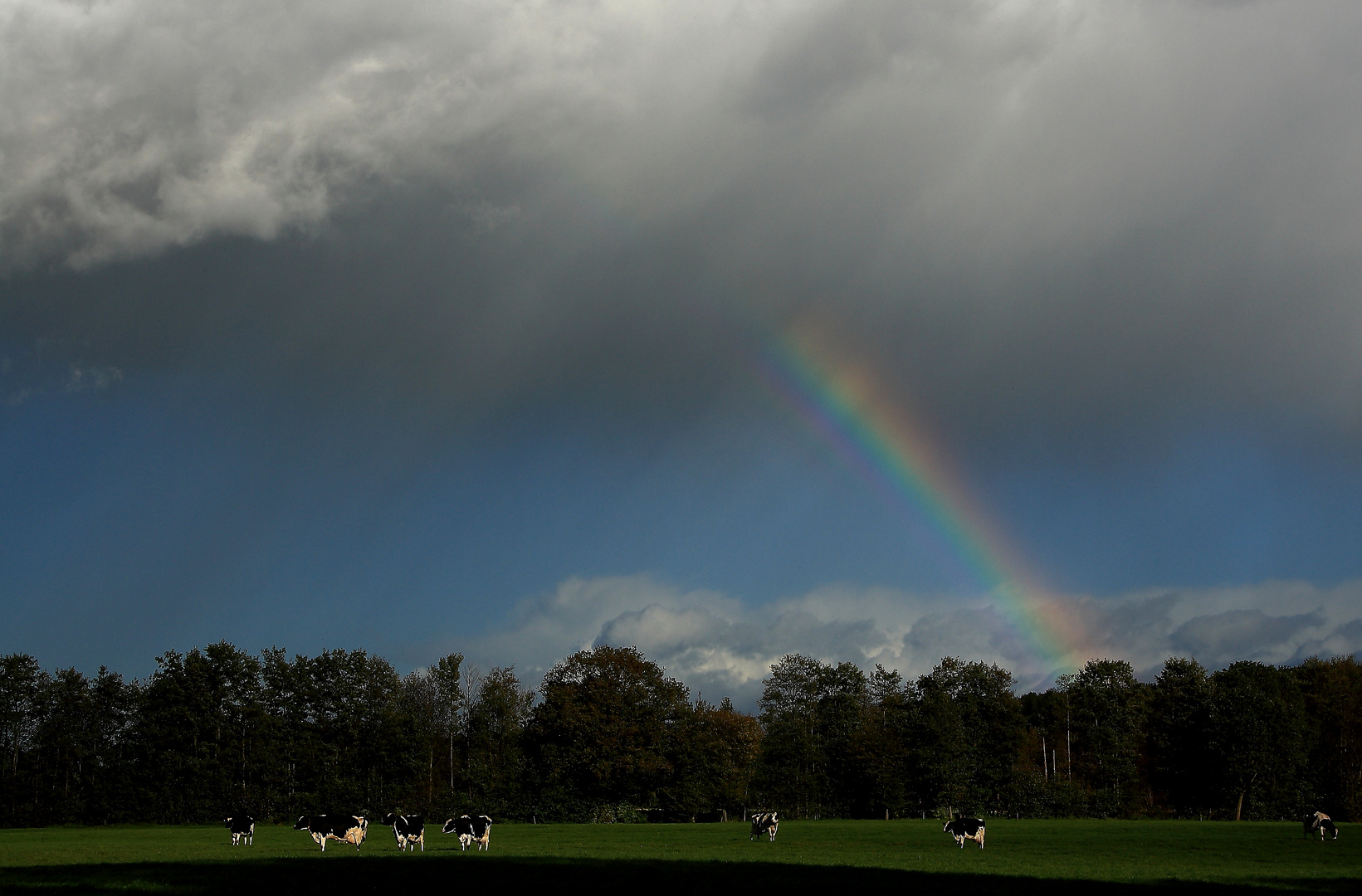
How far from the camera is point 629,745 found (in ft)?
304

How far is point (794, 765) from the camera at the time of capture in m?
108

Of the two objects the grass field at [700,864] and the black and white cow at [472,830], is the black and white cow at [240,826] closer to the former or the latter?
the grass field at [700,864]

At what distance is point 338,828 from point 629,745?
49999 millimetres

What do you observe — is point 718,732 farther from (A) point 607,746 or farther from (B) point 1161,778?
(B) point 1161,778

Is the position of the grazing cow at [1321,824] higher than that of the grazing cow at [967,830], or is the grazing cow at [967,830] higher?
the grazing cow at [967,830]

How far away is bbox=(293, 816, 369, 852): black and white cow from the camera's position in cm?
4416

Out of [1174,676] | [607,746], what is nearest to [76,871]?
[607,746]

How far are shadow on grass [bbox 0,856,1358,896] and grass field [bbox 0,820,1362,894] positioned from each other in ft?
0.24

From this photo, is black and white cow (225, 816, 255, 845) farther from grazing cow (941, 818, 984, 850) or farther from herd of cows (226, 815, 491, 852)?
grazing cow (941, 818, 984, 850)

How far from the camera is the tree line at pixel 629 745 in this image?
92.5 m

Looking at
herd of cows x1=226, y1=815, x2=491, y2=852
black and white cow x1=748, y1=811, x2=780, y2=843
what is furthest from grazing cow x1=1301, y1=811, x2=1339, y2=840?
herd of cows x1=226, y1=815, x2=491, y2=852

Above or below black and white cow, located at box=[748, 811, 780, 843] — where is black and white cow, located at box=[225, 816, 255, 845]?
above

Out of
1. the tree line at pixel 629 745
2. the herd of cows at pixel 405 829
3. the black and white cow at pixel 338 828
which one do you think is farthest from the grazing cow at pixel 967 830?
the tree line at pixel 629 745

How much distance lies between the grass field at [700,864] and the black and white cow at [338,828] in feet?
2.48
